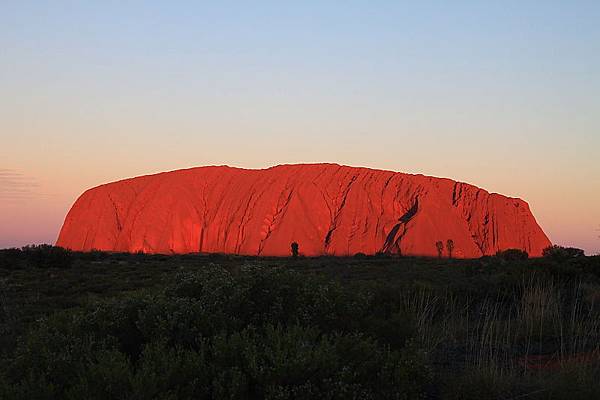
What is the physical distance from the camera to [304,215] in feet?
292

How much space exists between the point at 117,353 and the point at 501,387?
3.30 m

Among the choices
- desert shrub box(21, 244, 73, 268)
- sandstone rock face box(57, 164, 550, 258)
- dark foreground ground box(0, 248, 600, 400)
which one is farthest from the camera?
sandstone rock face box(57, 164, 550, 258)

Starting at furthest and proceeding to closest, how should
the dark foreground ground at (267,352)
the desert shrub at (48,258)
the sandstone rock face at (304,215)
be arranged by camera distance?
the sandstone rock face at (304,215), the desert shrub at (48,258), the dark foreground ground at (267,352)

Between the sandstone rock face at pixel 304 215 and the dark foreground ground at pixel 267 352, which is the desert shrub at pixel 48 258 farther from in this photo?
the sandstone rock face at pixel 304 215

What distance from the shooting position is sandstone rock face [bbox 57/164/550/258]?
8512cm

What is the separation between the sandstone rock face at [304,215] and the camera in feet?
279

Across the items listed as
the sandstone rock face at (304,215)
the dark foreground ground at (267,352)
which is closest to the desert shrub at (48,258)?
the dark foreground ground at (267,352)

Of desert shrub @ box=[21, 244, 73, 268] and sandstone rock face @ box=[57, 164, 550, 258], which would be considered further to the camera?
sandstone rock face @ box=[57, 164, 550, 258]

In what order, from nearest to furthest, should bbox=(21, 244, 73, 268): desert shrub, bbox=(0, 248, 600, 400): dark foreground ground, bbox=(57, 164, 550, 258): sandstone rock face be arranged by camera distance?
1. bbox=(0, 248, 600, 400): dark foreground ground
2. bbox=(21, 244, 73, 268): desert shrub
3. bbox=(57, 164, 550, 258): sandstone rock face

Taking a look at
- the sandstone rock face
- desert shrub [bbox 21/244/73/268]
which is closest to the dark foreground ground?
desert shrub [bbox 21/244/73/268]

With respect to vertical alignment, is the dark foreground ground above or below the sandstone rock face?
below

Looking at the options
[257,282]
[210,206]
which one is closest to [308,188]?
[210,206]

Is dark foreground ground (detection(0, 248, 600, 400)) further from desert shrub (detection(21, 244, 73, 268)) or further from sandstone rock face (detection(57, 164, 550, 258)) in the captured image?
sandstone rock face (detection(57, 164, 550, 258))

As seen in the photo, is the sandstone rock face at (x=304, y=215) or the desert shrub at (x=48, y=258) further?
the sandstone rock face at (x=304, y=215)
